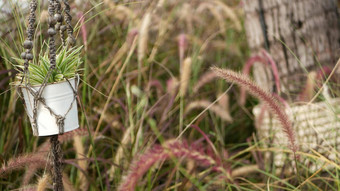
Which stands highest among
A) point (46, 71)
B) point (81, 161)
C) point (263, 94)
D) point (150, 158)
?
point (46, 71)

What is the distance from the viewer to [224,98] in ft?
6.16

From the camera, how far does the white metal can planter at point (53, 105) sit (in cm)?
102

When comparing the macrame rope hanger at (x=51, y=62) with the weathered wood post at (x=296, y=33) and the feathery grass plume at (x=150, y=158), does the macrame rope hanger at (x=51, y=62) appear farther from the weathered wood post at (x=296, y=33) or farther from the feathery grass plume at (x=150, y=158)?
the weathered wood post at (x=296, y=33)

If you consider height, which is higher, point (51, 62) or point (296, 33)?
point (51, 62)

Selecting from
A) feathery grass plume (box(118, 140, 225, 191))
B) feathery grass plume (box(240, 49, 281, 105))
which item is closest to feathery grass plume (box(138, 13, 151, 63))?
feathery grass plume (box(240, 49, 281, 105))

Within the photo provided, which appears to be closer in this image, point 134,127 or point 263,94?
point 263,94

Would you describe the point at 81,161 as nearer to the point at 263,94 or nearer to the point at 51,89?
the point at 51,89

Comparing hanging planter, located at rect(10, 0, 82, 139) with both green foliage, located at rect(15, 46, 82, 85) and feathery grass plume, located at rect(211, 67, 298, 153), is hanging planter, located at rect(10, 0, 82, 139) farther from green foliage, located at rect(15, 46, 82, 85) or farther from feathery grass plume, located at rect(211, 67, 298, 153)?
feathery grass plume, located at rect(211, 67, 298, 153)

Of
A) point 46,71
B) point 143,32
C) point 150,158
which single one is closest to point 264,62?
point 143,32

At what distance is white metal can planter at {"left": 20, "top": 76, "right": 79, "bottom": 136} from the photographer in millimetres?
1022

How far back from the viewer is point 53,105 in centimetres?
103

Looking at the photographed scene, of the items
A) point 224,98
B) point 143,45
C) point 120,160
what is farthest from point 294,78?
point 120,160

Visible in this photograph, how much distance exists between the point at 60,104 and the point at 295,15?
134 cm

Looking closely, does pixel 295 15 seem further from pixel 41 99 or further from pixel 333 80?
pixel 41 99
